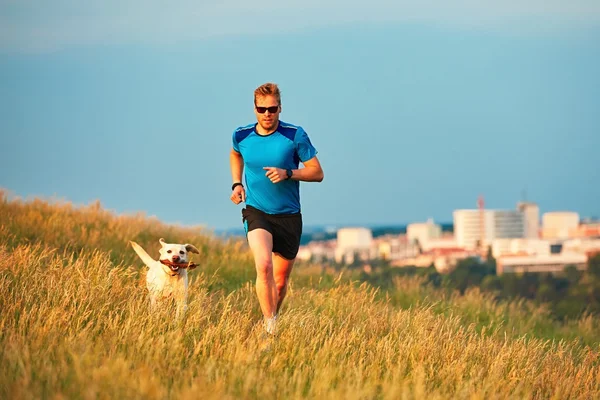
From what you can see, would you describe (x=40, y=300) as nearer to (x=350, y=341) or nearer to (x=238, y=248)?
(x=350, y=341)

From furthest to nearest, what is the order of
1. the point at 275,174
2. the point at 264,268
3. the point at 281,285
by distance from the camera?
1. the point at 281,285
2. the point at 264,268
3. the point at 275,174

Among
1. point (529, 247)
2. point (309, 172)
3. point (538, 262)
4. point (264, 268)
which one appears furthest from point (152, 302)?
point (529, 247)

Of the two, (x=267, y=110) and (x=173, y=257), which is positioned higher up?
(x=267, y=110)

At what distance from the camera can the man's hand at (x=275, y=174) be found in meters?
8.09

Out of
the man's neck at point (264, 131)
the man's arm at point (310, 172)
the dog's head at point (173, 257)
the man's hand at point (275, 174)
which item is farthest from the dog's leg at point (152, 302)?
the man's neck at point (264, 131)

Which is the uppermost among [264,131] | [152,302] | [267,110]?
[267,110]

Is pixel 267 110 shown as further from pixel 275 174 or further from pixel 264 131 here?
pixel 275 174

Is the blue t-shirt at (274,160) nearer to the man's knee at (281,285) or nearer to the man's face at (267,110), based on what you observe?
the man's face at (267,110)

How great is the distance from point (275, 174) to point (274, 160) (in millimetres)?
346

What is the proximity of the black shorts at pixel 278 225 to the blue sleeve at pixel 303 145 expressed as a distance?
52 cm

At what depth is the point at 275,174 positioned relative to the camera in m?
8.10

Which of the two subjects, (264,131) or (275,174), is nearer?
(275,174)

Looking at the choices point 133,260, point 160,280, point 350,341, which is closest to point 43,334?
point 160,280

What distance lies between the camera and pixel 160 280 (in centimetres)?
855
